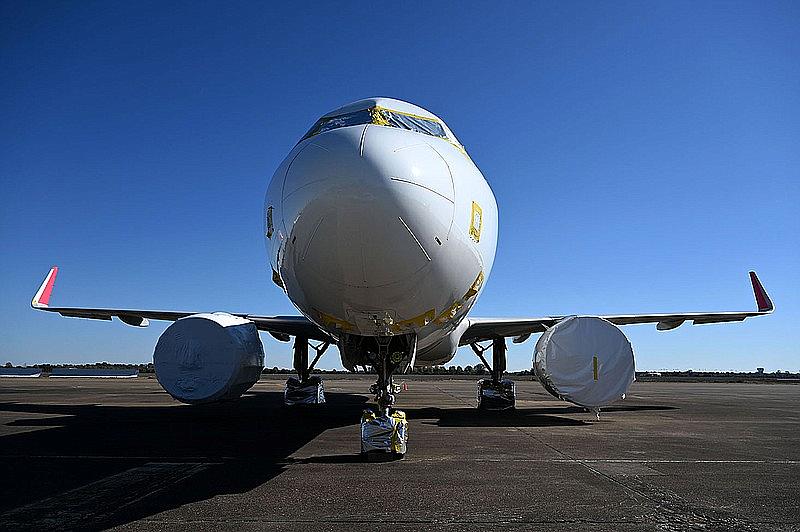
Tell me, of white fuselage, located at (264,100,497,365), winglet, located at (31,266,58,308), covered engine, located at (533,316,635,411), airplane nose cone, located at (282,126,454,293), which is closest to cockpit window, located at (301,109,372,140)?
white fuselage, located at (264,100,497,365)

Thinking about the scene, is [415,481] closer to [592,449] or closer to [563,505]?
[563,505]

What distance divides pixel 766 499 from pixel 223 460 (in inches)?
242

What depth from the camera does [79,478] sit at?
6262 millimetres

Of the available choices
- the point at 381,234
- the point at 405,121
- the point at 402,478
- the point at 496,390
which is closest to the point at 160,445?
the point at 402,478

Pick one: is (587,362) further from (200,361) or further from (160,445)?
(160,445)

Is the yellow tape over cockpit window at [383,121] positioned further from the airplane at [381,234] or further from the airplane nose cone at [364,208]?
the airplane nose cone at [364,208]

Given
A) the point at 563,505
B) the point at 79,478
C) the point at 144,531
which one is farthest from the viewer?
the point at 79,478

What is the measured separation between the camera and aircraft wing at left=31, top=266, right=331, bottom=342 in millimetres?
14477

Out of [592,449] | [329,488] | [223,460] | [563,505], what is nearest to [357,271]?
[329,488]

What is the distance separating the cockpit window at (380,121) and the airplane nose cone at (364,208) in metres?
0.58

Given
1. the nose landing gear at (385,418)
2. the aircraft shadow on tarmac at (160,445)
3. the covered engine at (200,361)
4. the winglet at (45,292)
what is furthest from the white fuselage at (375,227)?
the winglet at (45,292)

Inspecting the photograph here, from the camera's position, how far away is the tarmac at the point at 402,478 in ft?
15.2

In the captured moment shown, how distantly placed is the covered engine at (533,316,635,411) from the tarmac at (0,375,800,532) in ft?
2.93

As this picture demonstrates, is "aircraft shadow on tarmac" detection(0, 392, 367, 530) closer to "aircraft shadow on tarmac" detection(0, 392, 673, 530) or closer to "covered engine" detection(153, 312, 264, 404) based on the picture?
"aircraft shadow on tarmac" detection(0, 392, 673, 530)
